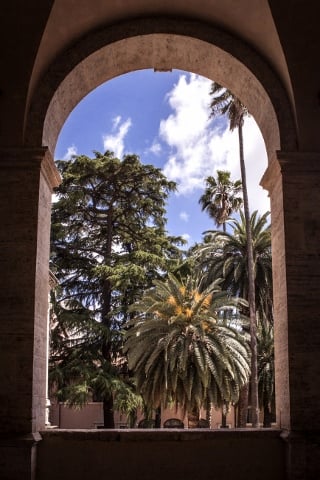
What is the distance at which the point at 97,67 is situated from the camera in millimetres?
9680

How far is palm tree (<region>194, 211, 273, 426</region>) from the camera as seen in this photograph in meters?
31.4

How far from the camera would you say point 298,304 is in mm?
8180

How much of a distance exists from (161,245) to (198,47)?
81.2ft

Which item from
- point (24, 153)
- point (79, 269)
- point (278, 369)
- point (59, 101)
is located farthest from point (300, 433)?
point (79, 269)

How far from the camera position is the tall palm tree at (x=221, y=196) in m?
39.2

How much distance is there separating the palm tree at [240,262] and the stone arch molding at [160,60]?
21635 millimetres

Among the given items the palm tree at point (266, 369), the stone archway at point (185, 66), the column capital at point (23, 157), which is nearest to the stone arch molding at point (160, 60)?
the stone archway at point (185, 66)

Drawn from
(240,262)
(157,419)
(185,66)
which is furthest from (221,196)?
(185,66)

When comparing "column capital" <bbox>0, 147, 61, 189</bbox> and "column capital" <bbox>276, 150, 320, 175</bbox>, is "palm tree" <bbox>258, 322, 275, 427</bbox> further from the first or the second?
"column capital" <bbox>0, 147, 61, 189</bbox>

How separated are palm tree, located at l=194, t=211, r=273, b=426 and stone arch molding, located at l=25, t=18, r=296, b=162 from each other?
21.6 m

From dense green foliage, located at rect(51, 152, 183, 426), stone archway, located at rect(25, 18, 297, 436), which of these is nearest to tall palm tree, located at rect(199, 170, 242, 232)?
dense green foliage, located at rect(51, 152, 183, 426)

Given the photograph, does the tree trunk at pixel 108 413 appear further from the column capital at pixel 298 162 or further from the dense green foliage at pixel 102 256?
the column capital at pixel 298 162

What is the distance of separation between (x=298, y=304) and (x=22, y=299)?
11.3 feet

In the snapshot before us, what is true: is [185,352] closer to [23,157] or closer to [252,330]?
[252,330]
